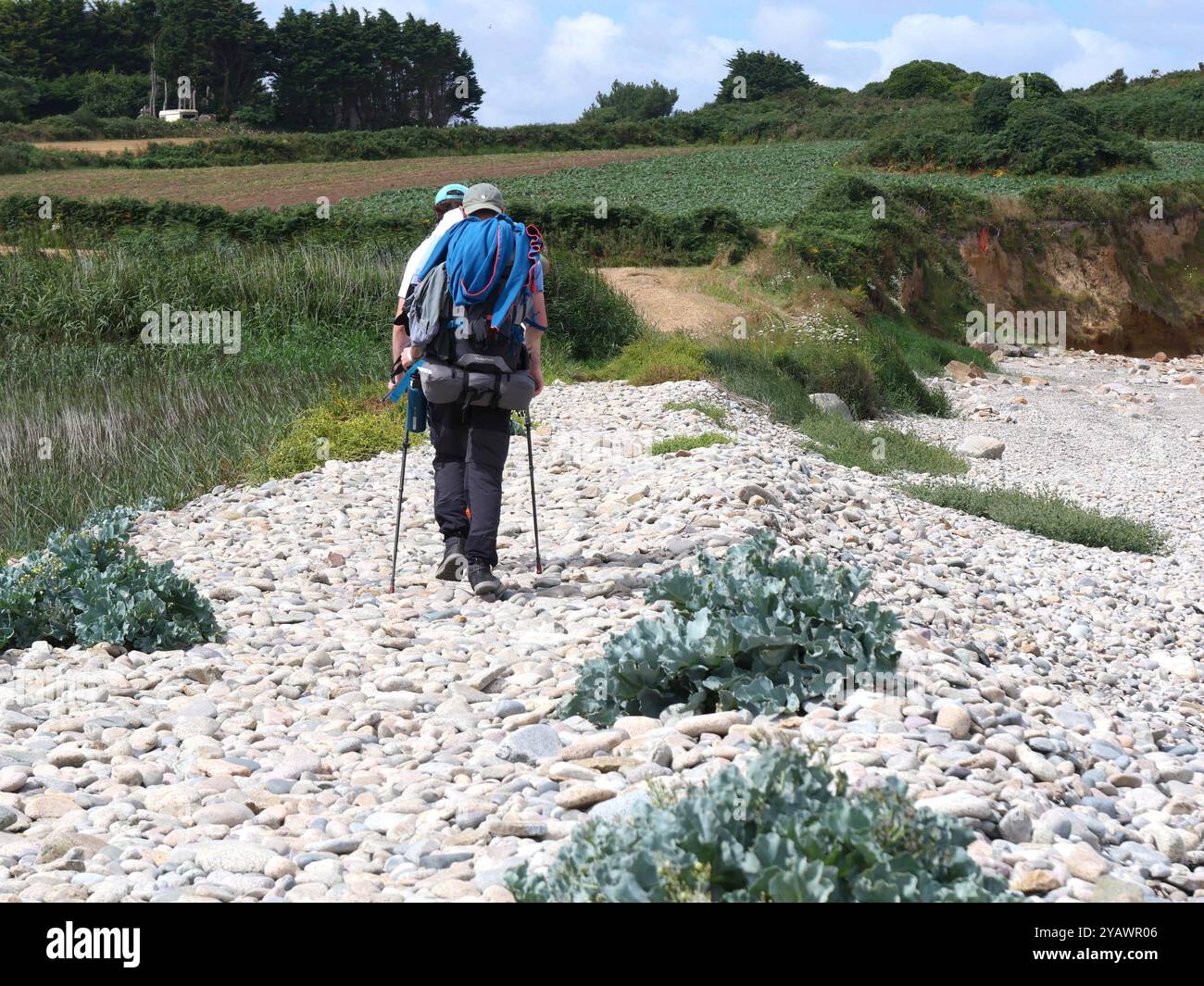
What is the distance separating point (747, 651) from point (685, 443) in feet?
17.8

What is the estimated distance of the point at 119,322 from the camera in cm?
1445

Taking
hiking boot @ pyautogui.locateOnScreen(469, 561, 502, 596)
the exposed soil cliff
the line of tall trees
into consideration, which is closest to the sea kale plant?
hiking boot @ pyautogui.locateOnScreen(469, 561, 502, 596)

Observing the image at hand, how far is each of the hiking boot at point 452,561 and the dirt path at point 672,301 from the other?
37.2 feet

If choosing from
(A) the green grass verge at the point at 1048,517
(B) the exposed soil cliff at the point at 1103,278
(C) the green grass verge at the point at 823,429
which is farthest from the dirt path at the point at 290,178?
(A) the green grass verge at the point at 1048,517

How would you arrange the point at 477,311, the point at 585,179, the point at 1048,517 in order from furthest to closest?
the point at 585,179 < the point at 1048,517 < the point at 477,311

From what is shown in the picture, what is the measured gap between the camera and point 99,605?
5.25 metres

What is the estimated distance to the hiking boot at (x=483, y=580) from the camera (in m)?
5.87

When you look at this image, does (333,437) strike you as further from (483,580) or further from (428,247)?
(483,580)

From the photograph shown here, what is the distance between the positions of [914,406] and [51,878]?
1575cm

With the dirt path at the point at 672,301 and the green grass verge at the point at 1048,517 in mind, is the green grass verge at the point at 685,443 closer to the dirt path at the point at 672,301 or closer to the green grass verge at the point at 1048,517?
the green grass verge at the point at 1048,517

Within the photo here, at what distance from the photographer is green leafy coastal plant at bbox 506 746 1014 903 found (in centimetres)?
218

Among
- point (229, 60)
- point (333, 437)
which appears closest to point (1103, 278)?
point (333, 437)
